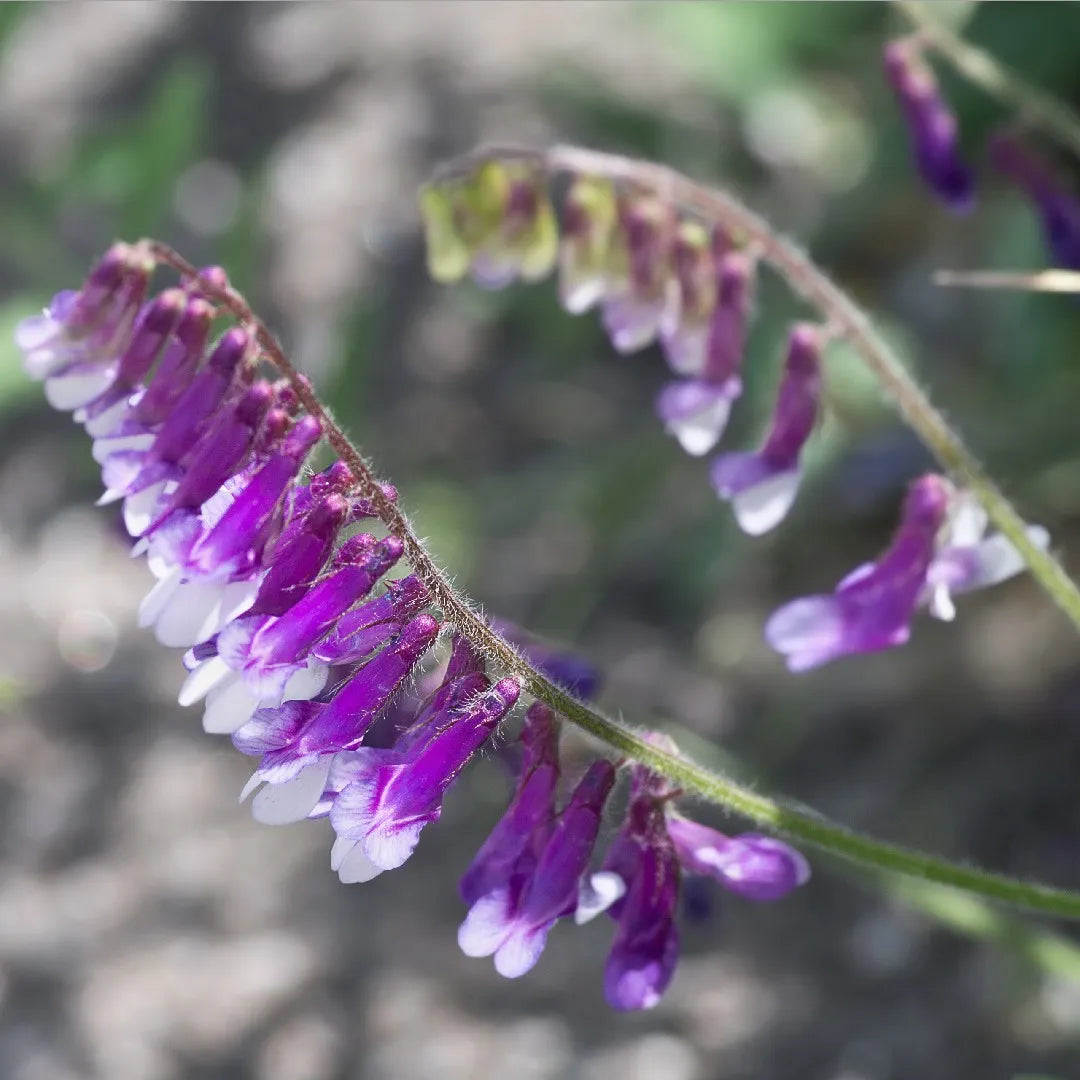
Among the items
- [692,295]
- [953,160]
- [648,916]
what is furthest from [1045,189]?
[648,916]

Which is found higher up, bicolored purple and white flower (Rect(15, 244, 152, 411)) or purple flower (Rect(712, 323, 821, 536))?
bicolored purple and white flower (Rect(15, 244, 152, 411))

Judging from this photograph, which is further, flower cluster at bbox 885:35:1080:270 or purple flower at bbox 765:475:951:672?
flower cluster at bbox 885:35:1080:270

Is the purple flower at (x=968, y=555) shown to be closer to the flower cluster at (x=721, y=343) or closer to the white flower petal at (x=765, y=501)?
the flower cluster at (x=721, y=343)

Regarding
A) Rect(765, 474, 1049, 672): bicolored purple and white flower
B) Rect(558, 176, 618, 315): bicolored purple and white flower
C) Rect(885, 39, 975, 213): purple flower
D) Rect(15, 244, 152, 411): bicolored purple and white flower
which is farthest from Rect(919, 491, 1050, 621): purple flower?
Rect(15, 244, 152, 411): bicolored purple and white flower

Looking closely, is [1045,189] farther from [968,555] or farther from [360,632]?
[360,632]

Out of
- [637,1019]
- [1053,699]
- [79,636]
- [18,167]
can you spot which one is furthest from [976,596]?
[18,167]

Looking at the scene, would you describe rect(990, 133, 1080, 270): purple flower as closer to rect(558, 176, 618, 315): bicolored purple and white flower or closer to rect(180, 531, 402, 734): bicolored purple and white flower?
rect(558, 176, 618, 315): bicolored purple and white flower

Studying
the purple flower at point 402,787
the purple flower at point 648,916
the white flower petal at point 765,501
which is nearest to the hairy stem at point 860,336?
the white flower petal at point 765,501
